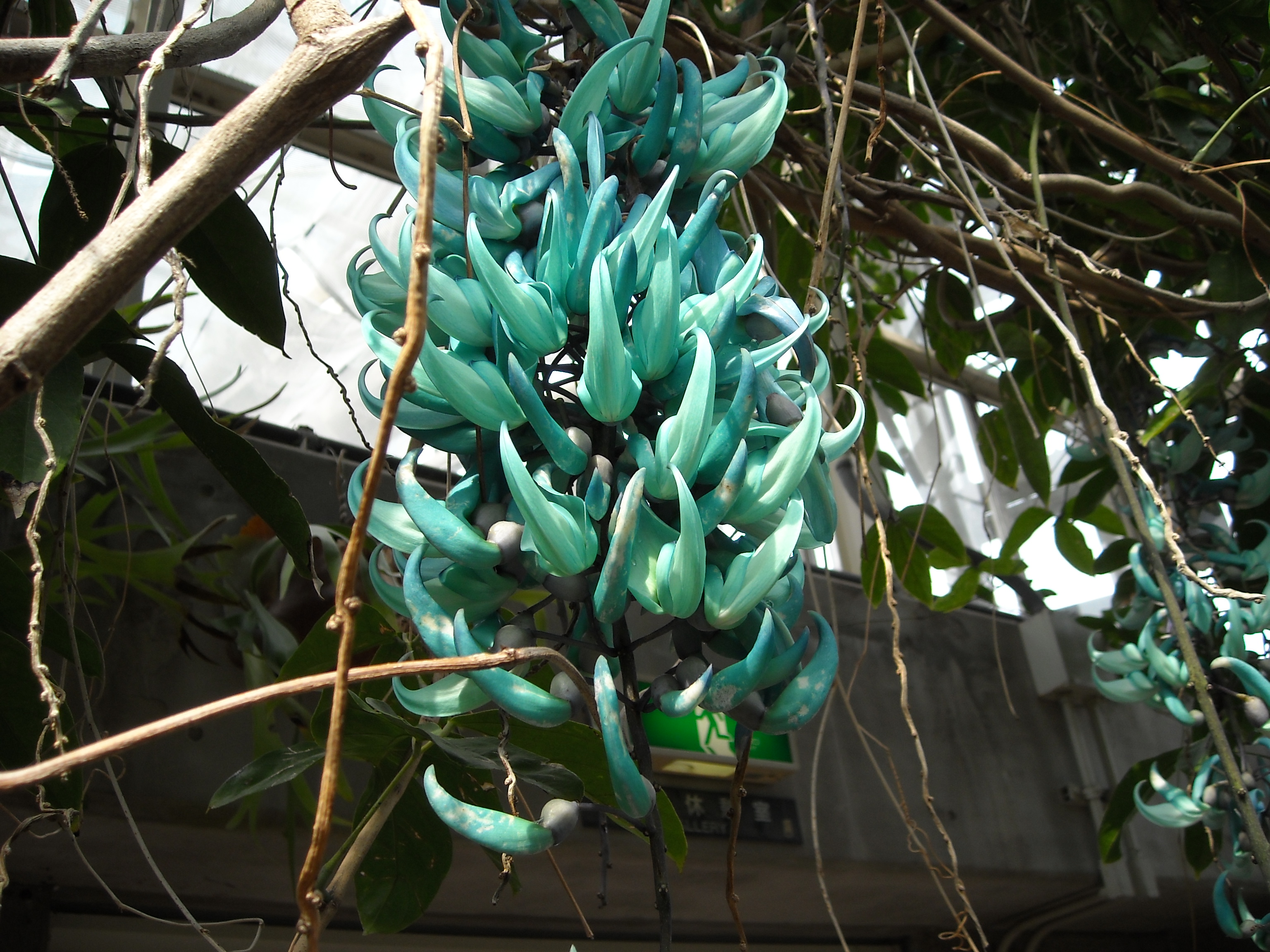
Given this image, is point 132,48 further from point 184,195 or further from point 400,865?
point 400,865

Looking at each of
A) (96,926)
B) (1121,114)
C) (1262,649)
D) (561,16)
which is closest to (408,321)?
(561,16)

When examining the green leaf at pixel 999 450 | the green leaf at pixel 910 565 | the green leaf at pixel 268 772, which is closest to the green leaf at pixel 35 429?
the green leaf at pixel 268 772

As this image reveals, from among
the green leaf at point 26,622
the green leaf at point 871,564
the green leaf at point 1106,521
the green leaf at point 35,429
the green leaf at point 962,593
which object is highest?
the green leaf at point 35,429

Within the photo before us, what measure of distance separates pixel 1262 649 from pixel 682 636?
105 centimetres

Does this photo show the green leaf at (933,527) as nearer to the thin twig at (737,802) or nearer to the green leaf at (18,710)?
the thin twig at (737,802)

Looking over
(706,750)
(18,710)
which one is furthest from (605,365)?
(706,750)

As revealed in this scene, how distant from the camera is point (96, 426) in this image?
3.80 ft

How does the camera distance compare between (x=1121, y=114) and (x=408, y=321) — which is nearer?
(x=408, y=321)

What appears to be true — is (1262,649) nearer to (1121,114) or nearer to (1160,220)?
(1160,220)

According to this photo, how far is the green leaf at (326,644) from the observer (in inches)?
26.6

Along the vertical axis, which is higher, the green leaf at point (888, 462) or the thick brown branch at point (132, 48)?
the thick brown branch at point (132, 48)

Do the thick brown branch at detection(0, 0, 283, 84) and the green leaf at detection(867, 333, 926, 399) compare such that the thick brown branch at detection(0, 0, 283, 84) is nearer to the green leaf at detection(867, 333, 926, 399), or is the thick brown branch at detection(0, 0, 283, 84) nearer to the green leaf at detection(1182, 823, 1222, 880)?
the green leaf at detection(867, 333, 926, 399)

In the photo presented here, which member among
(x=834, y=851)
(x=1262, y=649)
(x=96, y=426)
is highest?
(x=96, y=426)

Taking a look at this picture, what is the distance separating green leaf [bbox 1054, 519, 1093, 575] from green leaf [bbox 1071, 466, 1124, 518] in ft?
0.12
